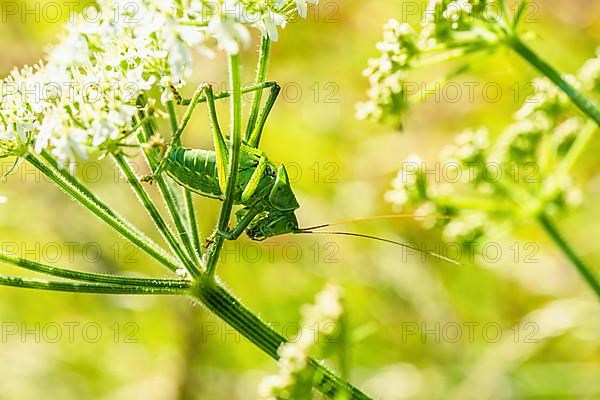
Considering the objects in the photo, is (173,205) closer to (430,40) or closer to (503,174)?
(430,40)

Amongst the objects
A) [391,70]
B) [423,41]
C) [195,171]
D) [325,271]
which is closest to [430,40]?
[423,41]

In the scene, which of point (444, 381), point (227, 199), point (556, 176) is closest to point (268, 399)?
point (227, 199)

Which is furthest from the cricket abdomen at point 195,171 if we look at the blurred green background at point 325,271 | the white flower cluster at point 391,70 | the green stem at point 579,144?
the blurred green background at point 325,271

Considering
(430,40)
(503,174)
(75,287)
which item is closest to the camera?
(75,287)

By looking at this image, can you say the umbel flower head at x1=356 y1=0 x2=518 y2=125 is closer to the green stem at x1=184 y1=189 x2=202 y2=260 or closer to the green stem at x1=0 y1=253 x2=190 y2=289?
the green stem at x1=184 y1=189 x2=202 y2=260

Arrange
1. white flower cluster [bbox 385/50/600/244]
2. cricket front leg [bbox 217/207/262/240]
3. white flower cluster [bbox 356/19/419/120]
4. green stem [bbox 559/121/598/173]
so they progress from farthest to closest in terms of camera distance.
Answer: white flower cluster [bbox 385/50/600/244], green stem [bbox 559/121/598/173], white flower cluster [bbox 356/19/419/120], cricket front leg [bbox 217/207/262/240]

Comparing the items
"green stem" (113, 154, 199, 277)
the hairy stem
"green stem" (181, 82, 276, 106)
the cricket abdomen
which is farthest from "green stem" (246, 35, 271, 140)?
"green stem" (113, 154, 199, 277)
